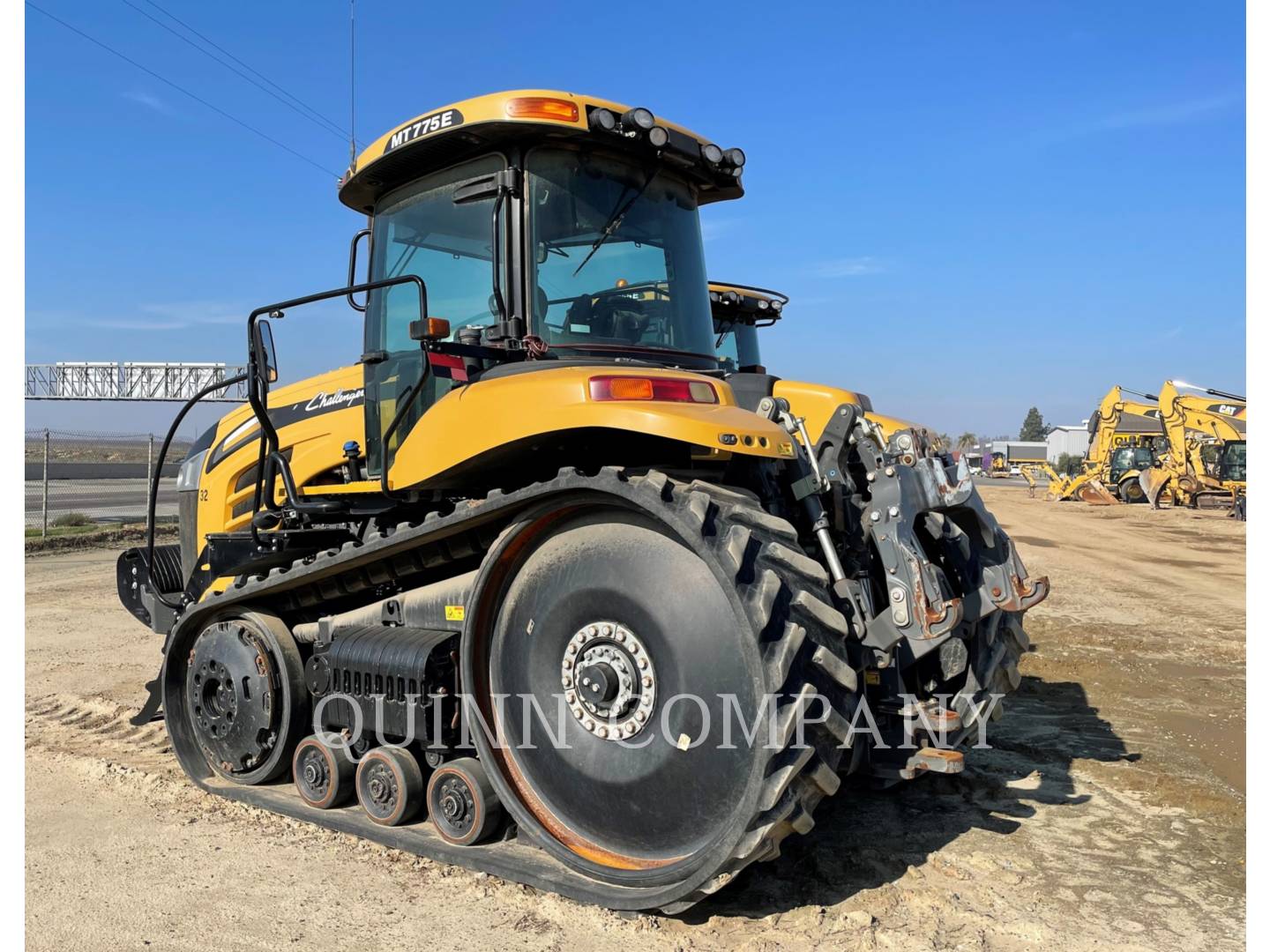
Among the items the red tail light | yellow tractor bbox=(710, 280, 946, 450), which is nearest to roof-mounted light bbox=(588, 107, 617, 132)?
the red tail light

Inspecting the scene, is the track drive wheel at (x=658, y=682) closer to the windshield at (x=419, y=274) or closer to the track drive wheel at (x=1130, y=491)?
the windshield at (x=419, y=274)

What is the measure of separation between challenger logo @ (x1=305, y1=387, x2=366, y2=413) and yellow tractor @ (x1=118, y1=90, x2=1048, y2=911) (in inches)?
0.8

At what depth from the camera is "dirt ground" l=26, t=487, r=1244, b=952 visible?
3.66 m

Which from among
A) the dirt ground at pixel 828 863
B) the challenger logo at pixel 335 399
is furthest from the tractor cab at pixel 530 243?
the dirt ground at pixel 828 863

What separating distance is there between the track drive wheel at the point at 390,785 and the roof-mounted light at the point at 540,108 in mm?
3174

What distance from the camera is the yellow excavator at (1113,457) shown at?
3325cm

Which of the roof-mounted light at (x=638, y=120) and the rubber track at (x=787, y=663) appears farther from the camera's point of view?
the roof-mounted light at (x=638, y=120)

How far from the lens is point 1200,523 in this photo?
25141 millimetres

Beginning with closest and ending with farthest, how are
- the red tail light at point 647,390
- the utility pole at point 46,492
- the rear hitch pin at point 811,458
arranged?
the red tail light at point 647,390 → the rear hitch pin at point 811,458 → the utility pole at point 46,492

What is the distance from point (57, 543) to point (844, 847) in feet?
57.4

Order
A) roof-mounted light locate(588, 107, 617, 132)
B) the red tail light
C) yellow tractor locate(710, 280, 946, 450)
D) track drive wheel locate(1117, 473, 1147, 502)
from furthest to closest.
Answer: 1. track drive wheel locate(1117, 473, 1147, 502)
2. yellow tractor locate(710, 280, 946, 450)
3. roof-mounted light locate(588, 107, 617, 132)
4. the red tail light

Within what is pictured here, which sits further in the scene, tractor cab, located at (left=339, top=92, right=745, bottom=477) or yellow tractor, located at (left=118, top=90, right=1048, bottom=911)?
tractor cab, located at (left=339, top=92, right=745, bottom=477)

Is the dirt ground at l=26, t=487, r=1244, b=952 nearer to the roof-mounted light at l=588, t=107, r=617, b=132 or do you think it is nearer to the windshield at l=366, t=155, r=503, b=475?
the windshield at l=366, t=155, r=503, b=475

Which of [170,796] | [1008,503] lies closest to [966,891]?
[170,796]
